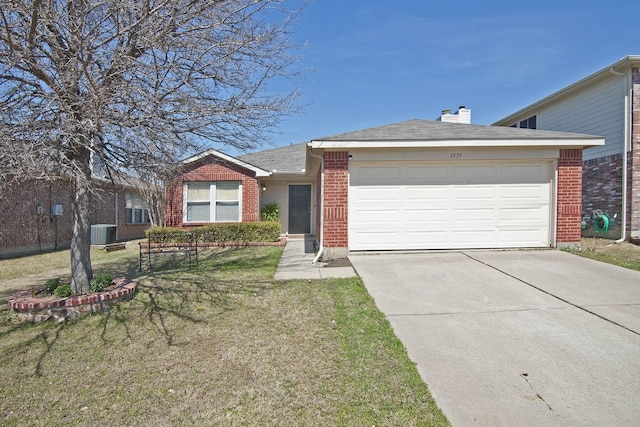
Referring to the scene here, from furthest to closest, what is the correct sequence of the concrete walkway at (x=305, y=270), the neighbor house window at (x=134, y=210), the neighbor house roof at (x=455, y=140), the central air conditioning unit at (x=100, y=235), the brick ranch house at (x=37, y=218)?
the neighbor house window at (x=134, y=210) → the central air conditioning unit at (x=100, y=235) → the brick ranch house at (x=37, y=218) → the neighbor house roof at (x=455, y=140) → the concrete walkway at (x=305, y=270)

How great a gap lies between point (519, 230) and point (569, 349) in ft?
16.8

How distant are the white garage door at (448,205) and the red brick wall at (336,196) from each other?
0.62 feet

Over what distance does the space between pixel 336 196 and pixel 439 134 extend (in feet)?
9.16

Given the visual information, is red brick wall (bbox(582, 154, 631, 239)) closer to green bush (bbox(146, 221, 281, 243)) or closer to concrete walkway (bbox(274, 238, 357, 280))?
concrete walkway (bbox(274, 238, 357, 280))

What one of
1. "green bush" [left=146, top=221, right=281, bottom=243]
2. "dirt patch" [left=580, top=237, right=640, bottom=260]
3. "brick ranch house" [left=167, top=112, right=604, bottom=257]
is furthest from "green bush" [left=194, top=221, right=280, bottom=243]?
"dirt patch" [left=580, top=237, right=640, bottom=260]

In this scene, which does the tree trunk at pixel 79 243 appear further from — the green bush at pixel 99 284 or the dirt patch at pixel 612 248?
the dirt patch at pixel 612 248

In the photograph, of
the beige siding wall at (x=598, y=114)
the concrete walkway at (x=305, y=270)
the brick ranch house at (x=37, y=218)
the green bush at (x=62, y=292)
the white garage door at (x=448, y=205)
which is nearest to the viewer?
the green bush at (x=62, y=292)

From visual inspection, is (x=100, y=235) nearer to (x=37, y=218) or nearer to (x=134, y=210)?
(x=37, y=218)

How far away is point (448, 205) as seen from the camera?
7.78 meters

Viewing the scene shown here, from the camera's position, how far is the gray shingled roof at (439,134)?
745 cm

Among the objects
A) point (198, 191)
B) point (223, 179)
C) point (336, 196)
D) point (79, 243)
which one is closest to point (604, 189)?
point (336, 196)

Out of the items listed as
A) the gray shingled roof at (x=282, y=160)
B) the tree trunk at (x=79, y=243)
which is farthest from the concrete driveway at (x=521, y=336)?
the gray shingled roof at (x=282, y=160)

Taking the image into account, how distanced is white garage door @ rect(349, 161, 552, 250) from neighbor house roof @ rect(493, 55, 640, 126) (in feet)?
14.6

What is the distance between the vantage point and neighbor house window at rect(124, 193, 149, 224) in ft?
53.8
